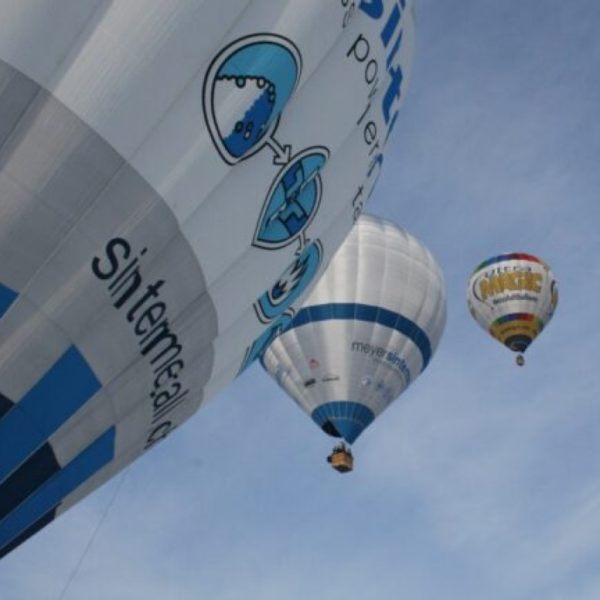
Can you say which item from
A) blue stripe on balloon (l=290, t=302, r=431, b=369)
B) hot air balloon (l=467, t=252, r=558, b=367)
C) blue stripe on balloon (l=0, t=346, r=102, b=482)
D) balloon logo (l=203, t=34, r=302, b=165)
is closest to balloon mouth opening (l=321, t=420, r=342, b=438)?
blue stripe on balloon (l=290, t=302, r=431, b=369)

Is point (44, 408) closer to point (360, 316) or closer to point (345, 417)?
point (360, 316)

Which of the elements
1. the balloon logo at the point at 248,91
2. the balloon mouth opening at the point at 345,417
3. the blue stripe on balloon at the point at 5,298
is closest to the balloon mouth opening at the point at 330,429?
the balloon mouth opening at the point at 345,417

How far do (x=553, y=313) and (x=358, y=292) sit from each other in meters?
8.34

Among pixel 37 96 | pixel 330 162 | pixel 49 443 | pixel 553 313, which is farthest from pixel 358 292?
pixel 37 96

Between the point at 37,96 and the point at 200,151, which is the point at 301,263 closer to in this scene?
the point at 200,151

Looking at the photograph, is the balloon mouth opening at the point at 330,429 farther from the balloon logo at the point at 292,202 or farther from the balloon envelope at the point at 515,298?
the balloon logo at the point at 292,202

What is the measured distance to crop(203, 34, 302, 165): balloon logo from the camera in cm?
782

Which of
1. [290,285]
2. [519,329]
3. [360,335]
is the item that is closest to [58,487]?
[290,285]

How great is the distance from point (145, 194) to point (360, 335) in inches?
478

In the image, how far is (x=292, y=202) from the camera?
920cm

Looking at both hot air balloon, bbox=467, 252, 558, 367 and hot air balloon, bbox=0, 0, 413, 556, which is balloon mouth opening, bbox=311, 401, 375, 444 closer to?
hot air balloon, bbox=467, 252, 558, 367

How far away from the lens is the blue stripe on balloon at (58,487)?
Answer: 865 centimetres

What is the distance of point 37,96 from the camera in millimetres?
7062

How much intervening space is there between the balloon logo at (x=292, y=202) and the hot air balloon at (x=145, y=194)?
0.07 ft
